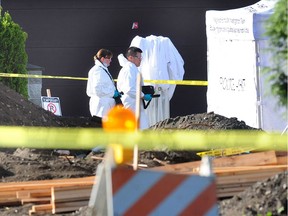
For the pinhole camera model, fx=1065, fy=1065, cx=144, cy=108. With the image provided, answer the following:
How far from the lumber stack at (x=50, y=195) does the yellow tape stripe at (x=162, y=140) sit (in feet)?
2.85

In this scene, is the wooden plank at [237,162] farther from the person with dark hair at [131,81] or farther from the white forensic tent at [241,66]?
the person with dark hair at [131,81]

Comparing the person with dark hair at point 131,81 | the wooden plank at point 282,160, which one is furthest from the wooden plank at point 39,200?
the person with dark hair at point 131,81

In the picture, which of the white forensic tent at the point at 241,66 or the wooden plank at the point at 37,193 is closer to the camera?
the wooden plank at the point at 37,193

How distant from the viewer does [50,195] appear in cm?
1000

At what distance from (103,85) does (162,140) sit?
3795 mm

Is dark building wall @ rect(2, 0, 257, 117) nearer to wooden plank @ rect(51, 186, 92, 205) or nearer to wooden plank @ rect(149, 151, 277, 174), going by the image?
wooden plank @ rect(149, 151, 277, 174)

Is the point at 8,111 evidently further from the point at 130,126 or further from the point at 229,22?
the point at 130,126

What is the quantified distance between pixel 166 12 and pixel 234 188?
50.4 feet

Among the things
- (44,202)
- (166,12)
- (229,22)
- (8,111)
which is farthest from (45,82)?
(44,202)

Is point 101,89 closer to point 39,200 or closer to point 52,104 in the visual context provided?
point 52,104

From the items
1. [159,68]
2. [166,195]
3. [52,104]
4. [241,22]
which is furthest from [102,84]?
[166,195]

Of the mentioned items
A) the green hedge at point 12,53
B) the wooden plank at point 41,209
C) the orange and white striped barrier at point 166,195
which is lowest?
the wooden plank at point 41,209

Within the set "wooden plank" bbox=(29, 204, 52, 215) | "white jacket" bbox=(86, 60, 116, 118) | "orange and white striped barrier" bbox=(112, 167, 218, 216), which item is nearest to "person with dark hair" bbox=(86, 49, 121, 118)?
"white jacket" bbox=(86, 60, 116, 118)

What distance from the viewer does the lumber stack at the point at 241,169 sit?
381 inches
